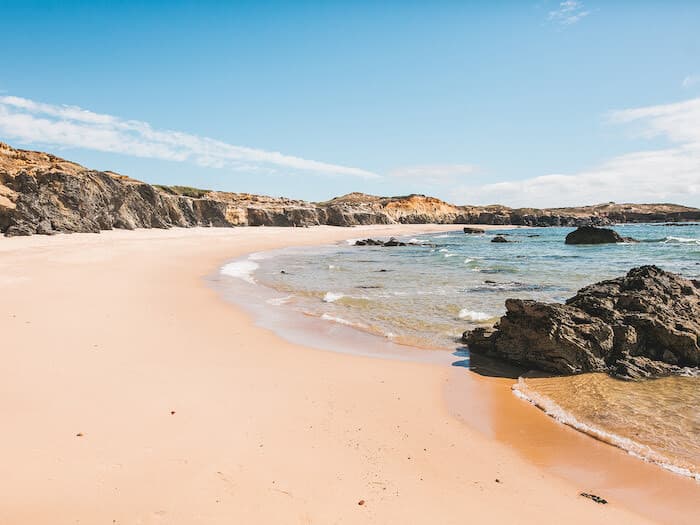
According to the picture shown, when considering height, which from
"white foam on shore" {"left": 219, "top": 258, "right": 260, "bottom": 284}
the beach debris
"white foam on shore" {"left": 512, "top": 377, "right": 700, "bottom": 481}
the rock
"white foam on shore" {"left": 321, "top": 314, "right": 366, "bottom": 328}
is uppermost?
the rock

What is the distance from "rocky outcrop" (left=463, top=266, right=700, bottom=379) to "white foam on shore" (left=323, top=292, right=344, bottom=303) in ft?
20.5

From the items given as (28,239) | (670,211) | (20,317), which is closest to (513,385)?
(20,317)

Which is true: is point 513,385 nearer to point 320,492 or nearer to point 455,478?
point 455,478

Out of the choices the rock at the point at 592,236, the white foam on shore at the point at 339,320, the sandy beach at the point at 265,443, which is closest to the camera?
the sandy beach at the point at 265,443

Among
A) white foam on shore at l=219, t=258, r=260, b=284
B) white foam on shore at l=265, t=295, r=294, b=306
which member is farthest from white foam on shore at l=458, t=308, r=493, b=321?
white foam on shore at l=219, t=258, r=260, b=284

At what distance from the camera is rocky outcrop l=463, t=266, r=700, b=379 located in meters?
7.36

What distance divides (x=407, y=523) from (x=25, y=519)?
2845mm

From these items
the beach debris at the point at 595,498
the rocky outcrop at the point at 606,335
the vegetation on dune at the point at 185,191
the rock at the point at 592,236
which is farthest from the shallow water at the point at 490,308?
the vegetation on dune at the point at 185,191

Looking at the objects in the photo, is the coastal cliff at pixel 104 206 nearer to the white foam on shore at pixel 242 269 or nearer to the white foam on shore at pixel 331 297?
the white foam on shore at pixel 242 269

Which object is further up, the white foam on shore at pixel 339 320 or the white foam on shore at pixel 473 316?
the white foam on shore at pixel 473 316

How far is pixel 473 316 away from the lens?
38.3 ft

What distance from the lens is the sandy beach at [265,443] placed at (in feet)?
11.7

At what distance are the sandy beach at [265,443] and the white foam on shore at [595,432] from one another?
6.2 inches

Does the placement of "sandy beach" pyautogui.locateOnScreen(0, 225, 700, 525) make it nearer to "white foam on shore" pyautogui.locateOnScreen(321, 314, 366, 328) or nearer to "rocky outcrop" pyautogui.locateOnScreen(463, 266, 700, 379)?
"rocky outcrop" pyautogui.locateOnScreen(463, 266, 700, 379)
